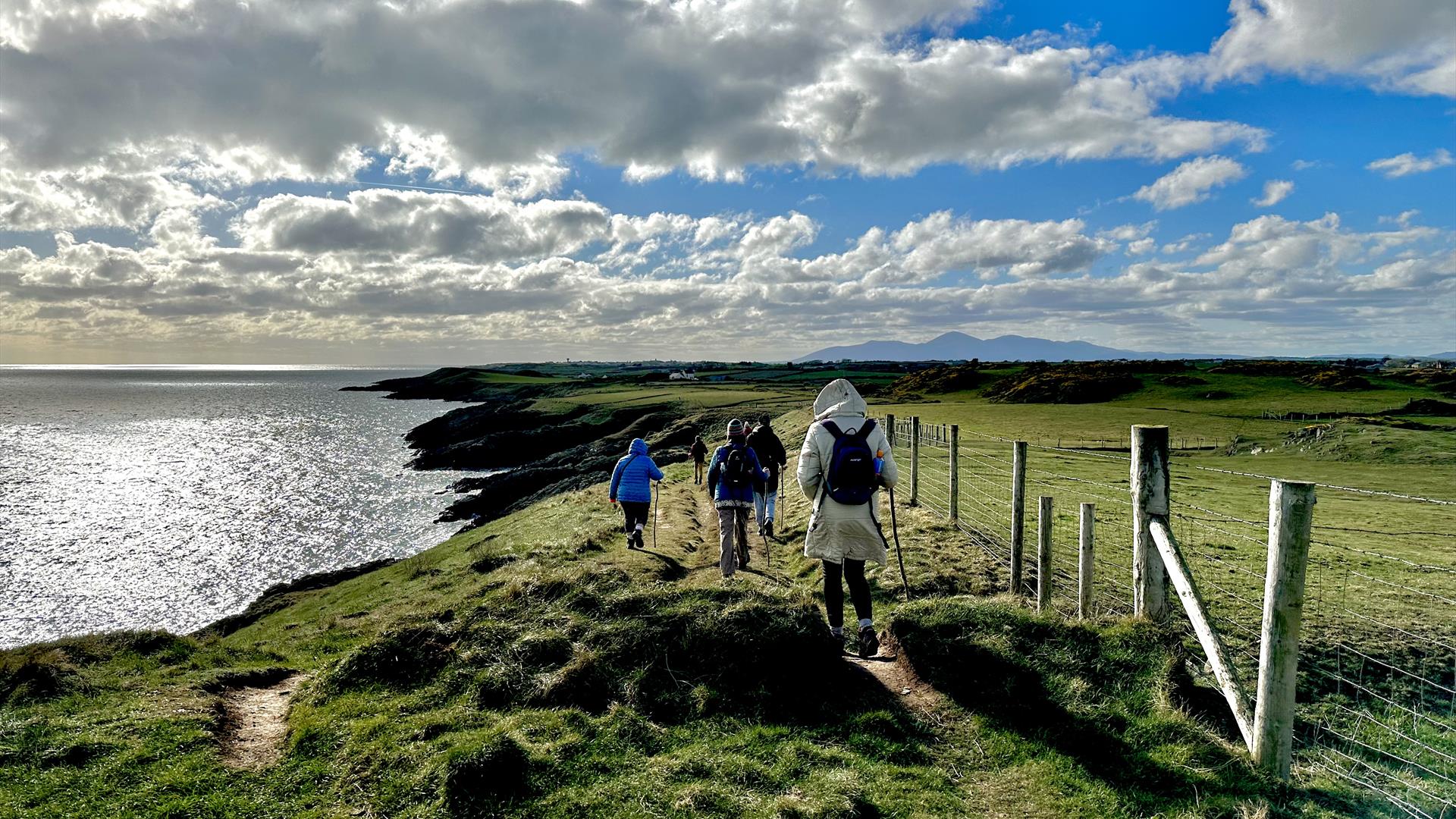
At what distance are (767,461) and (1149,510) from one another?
9.57 meters

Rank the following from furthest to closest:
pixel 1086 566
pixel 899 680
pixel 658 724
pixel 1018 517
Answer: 1. pixel 1018 517
2. pixel 1086 566
3. pixel 899 680
4. pixel 658 724

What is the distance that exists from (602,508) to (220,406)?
189722 mm

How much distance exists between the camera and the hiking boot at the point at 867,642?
8031mm

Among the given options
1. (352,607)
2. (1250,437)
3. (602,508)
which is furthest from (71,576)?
(1250,437)

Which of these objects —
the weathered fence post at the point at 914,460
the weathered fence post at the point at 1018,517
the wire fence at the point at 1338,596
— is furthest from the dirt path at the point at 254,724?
the weathered fence post at the point at 914,460

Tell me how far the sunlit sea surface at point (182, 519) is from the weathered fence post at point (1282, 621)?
3221 cm

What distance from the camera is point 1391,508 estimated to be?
2109cm

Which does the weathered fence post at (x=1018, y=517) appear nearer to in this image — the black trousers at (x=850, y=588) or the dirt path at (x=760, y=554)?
the dirt path at (x=760, y=554)

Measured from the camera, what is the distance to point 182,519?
44.3 meters

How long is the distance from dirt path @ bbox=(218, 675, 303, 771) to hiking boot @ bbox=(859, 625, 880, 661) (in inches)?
237

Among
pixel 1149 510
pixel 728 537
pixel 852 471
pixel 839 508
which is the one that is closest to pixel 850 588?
pixel 839 508

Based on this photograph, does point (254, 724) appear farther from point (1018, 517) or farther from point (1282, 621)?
point (1018, 517)

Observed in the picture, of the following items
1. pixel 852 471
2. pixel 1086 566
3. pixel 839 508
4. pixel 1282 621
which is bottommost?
pixel 1086 566

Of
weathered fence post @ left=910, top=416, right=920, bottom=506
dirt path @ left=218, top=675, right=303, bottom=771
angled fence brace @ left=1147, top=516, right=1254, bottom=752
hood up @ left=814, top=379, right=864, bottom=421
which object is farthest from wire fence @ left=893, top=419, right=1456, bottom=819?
dirt path @ left=218, top=675, right=303, bottom=771
